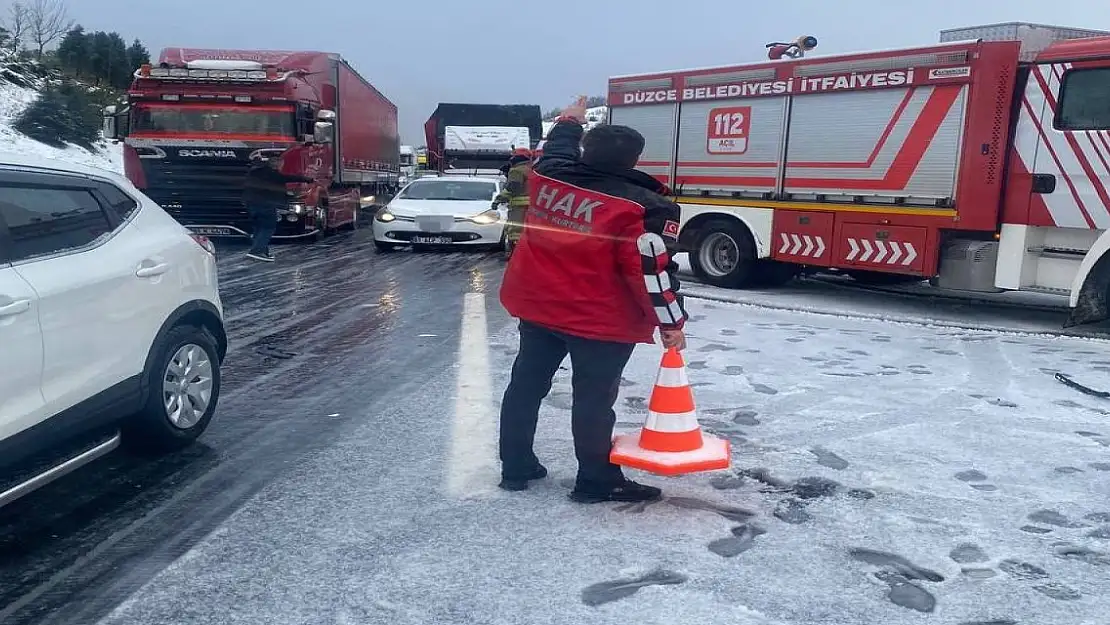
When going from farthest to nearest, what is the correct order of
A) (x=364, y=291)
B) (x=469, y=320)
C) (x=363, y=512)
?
(x=364, y=291) < (x=469, y=320) < (x=363, y=512)

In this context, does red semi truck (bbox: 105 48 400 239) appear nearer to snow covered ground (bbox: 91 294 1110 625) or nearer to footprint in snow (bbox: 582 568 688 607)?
snow covered ground (bbox: 91 294 1110 625)

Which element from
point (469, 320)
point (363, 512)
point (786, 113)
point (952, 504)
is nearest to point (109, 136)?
point (469, 320)

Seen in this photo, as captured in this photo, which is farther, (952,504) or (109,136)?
(109,136)

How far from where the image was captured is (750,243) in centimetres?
1121

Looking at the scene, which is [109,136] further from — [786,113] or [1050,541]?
[1050,541]

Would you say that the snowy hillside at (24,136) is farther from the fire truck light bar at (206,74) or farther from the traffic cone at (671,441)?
the traffic cone at (671,441)

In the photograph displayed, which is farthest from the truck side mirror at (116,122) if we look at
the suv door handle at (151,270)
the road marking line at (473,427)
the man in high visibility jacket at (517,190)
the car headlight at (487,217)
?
the suv door handle at (151,270)

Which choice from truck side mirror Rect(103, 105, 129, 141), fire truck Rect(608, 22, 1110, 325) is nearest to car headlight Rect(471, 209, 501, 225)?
fire truck Rect(608, 22, 1110, 325)

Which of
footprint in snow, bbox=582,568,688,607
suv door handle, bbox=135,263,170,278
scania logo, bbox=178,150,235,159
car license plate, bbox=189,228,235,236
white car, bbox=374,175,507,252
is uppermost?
scania logo, bbox=178,150,235,159

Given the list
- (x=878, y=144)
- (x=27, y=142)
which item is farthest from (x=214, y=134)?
(x=27, y=142)

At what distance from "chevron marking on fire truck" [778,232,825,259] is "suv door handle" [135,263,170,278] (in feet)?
25.2

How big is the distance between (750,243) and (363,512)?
8.14m

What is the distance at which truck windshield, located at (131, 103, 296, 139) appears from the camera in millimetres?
15625

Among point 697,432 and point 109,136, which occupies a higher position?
point 109,136
